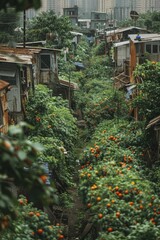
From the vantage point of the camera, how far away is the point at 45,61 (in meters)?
34.5

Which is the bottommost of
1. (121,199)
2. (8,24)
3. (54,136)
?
(54,136)

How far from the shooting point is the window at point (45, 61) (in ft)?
113

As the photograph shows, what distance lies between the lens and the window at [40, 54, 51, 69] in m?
34.3

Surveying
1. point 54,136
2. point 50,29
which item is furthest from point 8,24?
point 54,136

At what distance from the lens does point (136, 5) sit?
486 feet

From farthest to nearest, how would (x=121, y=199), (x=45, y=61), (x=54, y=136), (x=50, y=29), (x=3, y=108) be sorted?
(x=50, y=29)
(x=45, y=61)
(x=54, y=136)
(x=3, y=108)
(x=121, y=199)

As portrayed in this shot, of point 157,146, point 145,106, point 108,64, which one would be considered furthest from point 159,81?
point 108,64

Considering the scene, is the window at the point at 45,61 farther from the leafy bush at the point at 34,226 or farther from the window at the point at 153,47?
the leafy bush at the point at 34,226

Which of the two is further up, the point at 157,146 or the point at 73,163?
the point at 157,146

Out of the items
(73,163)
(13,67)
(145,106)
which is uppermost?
(13,67)

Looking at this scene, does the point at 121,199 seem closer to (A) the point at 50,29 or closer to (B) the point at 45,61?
(B) the point at 45,61

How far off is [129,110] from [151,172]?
11.6m

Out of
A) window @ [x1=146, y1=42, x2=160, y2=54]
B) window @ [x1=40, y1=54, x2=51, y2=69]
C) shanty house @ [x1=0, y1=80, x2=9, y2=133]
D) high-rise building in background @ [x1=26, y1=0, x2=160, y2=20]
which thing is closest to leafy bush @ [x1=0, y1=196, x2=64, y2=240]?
shanty house @ [x1=0, y1=80, x2=9, y2=133]

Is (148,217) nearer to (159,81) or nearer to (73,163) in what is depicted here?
(159,81)
